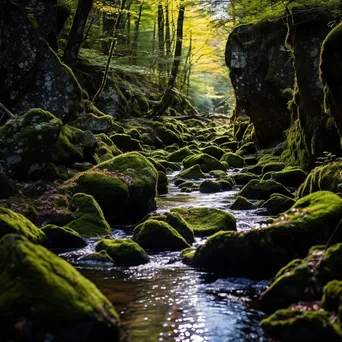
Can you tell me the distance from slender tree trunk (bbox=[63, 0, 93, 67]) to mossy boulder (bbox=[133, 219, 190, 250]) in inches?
350

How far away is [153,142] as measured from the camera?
2439 cm

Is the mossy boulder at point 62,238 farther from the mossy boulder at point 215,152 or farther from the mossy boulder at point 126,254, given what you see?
the mossy boulder at point 215,152

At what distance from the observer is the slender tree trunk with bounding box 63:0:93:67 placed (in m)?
15.2

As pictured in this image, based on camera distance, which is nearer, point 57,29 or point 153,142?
point 57,29

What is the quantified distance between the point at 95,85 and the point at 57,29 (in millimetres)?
7840

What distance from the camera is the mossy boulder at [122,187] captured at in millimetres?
10578

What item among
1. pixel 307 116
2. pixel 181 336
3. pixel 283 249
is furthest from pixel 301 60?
pixel 181 336

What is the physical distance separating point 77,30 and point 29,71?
248cm

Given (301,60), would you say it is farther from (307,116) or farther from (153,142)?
(153,142)

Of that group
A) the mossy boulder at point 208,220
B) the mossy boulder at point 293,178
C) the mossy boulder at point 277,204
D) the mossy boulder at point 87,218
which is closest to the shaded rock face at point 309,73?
the mossy boulder at point 293,178

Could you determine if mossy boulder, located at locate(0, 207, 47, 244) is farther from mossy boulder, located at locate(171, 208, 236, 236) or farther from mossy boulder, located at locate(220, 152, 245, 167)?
mossy boulder, located at locate(220, 152, 245, 167)

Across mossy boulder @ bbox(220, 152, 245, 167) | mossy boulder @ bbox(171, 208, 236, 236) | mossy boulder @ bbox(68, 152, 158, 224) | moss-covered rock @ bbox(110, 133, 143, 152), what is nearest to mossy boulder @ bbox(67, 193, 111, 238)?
mossy boulder @ bbox(68, 152, 158, 224)

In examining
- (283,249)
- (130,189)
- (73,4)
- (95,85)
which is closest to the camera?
(283,249)

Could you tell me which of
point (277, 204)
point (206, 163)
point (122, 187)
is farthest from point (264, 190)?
point (206, 163)
